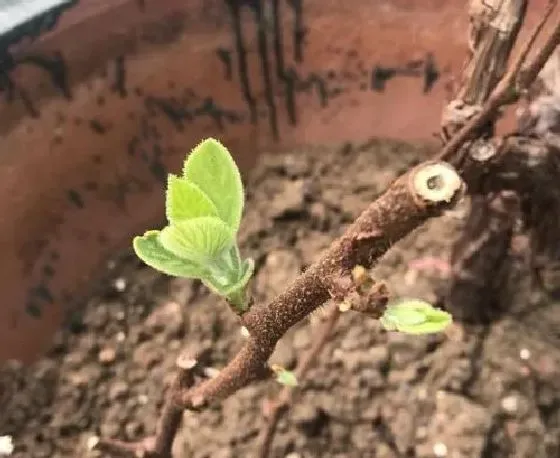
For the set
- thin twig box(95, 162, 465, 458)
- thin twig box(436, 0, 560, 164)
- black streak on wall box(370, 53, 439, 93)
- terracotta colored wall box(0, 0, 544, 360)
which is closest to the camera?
thin twig box(95, 162, 465, 458)

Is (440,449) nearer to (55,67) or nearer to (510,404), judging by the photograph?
(510,404)

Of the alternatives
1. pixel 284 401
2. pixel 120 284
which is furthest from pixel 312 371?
pixel 120 284

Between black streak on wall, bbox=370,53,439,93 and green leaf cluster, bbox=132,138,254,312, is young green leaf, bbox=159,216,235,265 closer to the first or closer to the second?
green leaf cluster, bbox=132,138,254,312

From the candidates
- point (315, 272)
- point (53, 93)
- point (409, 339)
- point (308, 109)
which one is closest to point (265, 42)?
point (308, 109)

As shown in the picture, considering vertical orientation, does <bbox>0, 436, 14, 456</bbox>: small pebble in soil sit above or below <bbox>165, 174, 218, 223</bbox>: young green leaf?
below

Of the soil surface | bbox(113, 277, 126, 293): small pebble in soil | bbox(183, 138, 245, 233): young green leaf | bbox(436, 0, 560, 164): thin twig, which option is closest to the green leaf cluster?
bbox(183, 138, 245, 233): young green leaf

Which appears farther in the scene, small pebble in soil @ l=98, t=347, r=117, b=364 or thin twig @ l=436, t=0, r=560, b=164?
small pebble in soil @ l=98, t=347, r=117, b=364

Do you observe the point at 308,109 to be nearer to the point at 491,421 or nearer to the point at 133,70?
the point at 133,70
